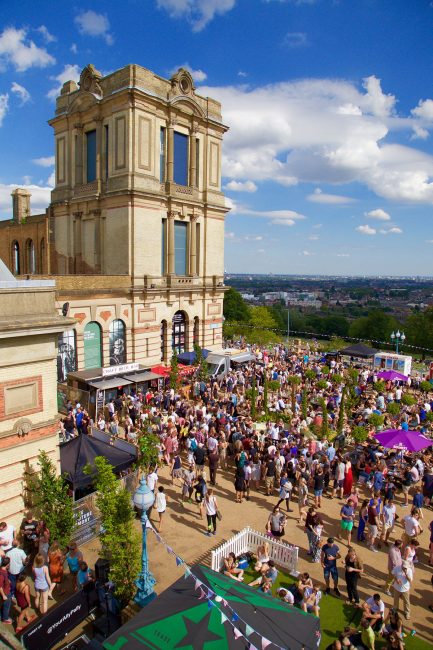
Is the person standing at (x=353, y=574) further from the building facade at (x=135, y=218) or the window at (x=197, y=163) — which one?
Result: the window at (x=197, y=163)

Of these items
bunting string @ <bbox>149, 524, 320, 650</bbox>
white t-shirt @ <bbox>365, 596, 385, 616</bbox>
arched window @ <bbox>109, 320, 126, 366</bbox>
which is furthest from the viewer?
arched window @ <bbox>109, 320, 126, 366</bbox>

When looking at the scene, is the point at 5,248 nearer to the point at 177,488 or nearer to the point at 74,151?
the point at 74,151

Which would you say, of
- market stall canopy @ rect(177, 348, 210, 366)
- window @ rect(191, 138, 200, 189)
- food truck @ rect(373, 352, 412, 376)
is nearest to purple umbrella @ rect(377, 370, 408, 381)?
food truck @ rect(373, 352, 412, 376)

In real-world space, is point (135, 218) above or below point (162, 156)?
below

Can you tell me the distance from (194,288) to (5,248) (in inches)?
789

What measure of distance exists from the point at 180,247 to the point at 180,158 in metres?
6.53

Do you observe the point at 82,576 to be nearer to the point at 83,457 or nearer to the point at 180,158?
the point at 83,457

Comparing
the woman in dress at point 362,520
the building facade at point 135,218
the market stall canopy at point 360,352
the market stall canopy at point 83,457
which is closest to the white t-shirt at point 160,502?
the market stall canopy at point 83,457

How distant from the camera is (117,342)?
3047cm

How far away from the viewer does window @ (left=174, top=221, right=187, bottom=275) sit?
34594mm

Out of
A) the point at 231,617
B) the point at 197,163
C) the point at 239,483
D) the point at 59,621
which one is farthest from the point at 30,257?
the point at 231,617

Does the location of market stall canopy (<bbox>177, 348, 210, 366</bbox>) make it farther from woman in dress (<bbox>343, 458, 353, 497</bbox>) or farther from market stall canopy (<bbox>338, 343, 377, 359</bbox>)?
woman in dress (<bbox>343, 458, 353, 497</bbox>)

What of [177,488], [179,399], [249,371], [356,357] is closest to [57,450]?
[177,488]

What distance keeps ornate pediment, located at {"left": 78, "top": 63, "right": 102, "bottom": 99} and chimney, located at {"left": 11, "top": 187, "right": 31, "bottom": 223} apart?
1365 cm
